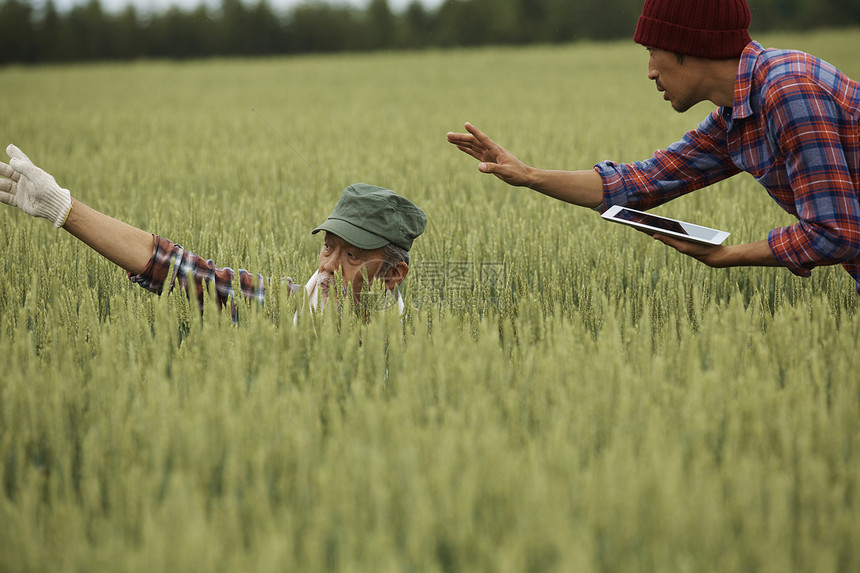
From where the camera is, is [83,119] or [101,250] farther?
[83,119]

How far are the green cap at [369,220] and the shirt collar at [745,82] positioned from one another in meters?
0.98

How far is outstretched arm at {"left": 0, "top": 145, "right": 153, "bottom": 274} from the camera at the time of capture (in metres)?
2.00

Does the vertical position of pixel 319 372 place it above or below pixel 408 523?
above

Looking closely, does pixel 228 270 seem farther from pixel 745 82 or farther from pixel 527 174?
pixel 745 82

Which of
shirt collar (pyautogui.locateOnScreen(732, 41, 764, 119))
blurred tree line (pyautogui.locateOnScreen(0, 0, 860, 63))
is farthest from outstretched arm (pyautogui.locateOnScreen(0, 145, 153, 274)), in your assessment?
blurred tree line (pyautogui.locateOnScreen(0, 0, 860, 63))

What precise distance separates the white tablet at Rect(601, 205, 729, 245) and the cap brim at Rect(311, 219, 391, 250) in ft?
2.16

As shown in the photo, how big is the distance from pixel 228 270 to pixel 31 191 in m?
0.58

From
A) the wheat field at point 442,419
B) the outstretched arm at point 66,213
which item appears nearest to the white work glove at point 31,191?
the outstretched arm at point 66,213

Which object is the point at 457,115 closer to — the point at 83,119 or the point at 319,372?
the point at 83,119

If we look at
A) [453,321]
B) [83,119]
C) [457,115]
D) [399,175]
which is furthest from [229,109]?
[453,321]

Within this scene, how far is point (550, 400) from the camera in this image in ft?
5.40

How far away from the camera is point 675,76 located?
6.98 feet

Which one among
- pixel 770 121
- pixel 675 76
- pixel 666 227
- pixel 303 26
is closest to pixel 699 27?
pixel 675 76

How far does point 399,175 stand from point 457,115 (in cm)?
439
